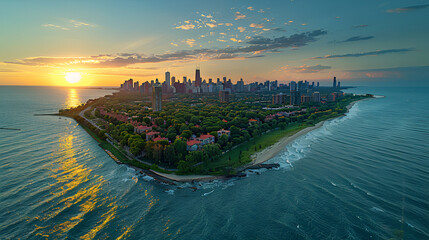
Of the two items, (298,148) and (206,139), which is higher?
(206,139)

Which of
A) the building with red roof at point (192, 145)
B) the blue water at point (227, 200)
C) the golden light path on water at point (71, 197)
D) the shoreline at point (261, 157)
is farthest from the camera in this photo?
the building with red roof at point (192, 145)

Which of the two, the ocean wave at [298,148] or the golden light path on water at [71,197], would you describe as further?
the ocean wave at [298,148]

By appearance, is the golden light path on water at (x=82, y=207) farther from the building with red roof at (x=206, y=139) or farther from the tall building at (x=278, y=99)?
the tall building at (x=278, y=99)

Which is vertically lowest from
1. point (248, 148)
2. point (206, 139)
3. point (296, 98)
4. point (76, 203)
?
point (76, 203)

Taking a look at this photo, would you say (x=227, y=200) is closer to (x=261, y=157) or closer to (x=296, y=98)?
(x=261, y=157)

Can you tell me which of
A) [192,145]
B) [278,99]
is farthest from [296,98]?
[192,145]

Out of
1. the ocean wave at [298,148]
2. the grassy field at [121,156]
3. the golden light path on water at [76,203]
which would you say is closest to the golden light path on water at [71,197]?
the golden light path on water at [76,203]

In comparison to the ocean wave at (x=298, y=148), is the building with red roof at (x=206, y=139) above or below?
above

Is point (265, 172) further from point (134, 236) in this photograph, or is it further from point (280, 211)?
point (134, 236)
